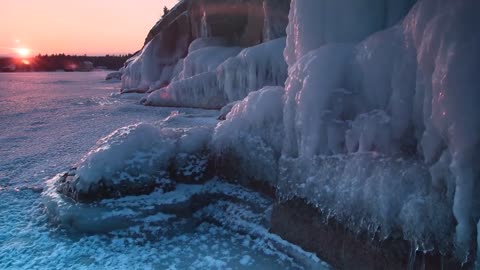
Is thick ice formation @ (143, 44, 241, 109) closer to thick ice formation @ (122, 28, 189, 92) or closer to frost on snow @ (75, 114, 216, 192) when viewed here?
thick ice formation @ (122, 28, 189, 92)

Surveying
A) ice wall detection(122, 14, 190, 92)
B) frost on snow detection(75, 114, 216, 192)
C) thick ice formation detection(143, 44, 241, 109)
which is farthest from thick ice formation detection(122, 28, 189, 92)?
frost on snow detection(75, 114, 216, 192)

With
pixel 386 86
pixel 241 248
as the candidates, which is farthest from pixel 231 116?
pixel 386 86

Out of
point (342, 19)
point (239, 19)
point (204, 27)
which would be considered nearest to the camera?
point (342, 19)

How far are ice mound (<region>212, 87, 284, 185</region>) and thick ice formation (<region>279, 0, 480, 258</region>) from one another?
580mm

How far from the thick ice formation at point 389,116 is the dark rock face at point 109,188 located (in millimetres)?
1679

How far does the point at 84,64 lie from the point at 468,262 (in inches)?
2179

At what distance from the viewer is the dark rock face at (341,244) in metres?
2.56

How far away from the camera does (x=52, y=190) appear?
4.75m

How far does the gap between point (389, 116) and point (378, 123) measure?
0.32 ft

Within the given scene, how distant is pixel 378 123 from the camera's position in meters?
3.03

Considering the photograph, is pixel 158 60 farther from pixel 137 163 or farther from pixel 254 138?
pixel 254 138

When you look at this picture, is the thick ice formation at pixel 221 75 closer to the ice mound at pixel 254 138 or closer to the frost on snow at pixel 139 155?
the frost on snow at pixel 139 155

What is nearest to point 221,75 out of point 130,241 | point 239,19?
point 239,19

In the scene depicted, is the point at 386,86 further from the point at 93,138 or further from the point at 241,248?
the point at 93,138
